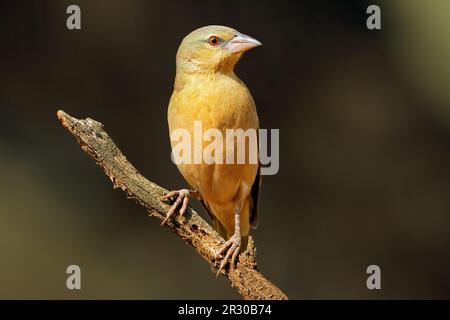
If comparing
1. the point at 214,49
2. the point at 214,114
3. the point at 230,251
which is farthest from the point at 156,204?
the point at 214,49

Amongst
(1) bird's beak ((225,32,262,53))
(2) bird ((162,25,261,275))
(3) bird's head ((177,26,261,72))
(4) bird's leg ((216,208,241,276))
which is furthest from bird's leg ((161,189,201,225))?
(1) bird's beak ((225,32,262,53))

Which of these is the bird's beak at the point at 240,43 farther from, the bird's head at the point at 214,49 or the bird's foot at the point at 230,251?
the bird's foot at the point at 230,251

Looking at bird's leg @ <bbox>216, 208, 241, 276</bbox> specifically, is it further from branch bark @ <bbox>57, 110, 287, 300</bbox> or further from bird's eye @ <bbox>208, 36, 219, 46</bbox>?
bird's eye @ <bbox>208, 36, 219, 46</bbox>

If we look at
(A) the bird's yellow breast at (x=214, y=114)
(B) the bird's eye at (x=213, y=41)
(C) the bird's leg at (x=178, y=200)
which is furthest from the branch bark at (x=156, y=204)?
(B) the bird's eye at (x=213, y=41)

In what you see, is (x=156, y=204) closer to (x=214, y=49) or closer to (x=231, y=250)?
(x=231, y=250)

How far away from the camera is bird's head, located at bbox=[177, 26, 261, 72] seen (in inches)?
191

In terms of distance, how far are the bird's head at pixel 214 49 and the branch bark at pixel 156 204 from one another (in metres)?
0.96

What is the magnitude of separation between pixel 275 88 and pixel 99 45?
2041mm

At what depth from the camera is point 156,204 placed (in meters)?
4.38

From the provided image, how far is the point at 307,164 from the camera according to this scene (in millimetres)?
8312

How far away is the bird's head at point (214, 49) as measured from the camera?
4863 mm

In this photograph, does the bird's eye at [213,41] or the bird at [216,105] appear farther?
the bird's eye at [213,41]

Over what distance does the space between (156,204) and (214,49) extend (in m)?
1.20

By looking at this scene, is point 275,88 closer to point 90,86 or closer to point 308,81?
point 308,81
